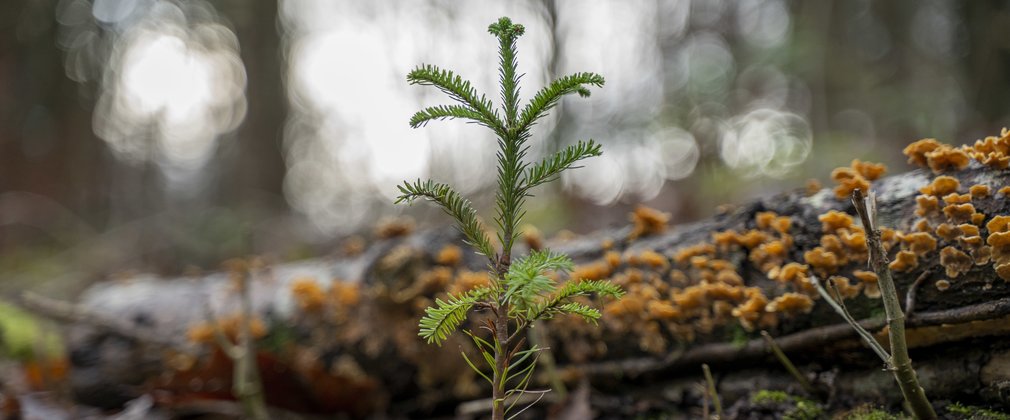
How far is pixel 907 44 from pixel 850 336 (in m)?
10.4

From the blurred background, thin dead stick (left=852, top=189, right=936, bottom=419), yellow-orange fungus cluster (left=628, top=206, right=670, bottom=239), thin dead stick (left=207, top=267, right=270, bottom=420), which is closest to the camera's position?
thin dead stick (left=852, top=189, right=936, bottom=419)

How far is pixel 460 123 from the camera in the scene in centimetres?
750

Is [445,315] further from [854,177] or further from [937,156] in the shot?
[937,156]

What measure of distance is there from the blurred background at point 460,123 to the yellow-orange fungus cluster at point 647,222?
10.9 feet

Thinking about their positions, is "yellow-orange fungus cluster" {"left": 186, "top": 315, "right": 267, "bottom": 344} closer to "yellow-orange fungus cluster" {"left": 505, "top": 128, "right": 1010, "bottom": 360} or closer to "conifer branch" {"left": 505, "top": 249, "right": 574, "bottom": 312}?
"yellow-orange fungus cluster" {"left": 505, "top": 128, "right": 1010, "bottom": 360}

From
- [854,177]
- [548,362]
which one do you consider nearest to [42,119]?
[548,362]

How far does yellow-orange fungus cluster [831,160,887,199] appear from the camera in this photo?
1926mm

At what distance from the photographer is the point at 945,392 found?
5.52 feet

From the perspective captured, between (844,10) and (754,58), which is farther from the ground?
(844,10)

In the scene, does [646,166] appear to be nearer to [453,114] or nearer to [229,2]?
[453,114]

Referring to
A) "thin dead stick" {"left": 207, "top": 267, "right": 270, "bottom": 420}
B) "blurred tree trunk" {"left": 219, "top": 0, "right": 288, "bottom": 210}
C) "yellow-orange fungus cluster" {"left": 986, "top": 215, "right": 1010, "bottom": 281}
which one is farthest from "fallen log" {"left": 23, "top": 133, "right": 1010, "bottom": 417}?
"blurred tree trunk" {"left": 219, "top": 0, "right": 288, "bottom": 210}

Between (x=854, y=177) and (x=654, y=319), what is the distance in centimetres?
87

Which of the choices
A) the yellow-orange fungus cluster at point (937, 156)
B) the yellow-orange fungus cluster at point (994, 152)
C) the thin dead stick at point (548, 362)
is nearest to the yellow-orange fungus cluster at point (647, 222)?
the thin dead stick at point (548, 362)

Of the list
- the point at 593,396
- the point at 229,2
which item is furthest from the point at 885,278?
the point at 229,2
